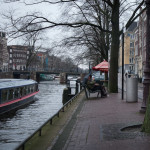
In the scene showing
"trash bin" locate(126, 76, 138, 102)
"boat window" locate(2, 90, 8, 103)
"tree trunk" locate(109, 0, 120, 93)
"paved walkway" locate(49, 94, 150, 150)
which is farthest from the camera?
"boat window" locate(2, 90, 8, 103)

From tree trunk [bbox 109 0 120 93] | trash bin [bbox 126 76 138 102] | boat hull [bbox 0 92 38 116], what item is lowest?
boat hull [bbox 0 92 38 116]

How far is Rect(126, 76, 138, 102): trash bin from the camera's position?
14.5 meters

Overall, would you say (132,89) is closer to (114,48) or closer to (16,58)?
(114,48)

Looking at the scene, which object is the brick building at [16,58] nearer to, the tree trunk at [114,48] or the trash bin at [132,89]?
the tree trunk at [114,48]

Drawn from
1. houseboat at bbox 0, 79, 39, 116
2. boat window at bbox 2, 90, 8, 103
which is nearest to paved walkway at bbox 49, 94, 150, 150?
houseboat at bbox 0, 79, 39, 116

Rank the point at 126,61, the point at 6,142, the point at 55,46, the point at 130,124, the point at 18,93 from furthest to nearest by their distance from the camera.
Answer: the point at 126,61
the point at 18,93
the point at 55,46
the point at 6,142
the point at 130,124

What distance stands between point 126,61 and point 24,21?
78911 millimetres

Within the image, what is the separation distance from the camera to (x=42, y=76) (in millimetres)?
124188

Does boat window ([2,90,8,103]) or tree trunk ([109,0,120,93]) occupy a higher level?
tree trunk ([109,0,120,93])

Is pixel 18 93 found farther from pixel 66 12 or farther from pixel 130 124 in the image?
pixel 130 124

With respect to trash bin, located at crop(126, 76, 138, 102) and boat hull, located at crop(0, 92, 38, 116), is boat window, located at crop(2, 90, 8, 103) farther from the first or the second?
trash bin, located at crop(126, 76, 138, 102)

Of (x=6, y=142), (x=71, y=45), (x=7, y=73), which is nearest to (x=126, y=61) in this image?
(x=7, y=73)

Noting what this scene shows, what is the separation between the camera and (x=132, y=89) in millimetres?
14828

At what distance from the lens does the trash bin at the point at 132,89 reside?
1454 centimetres
